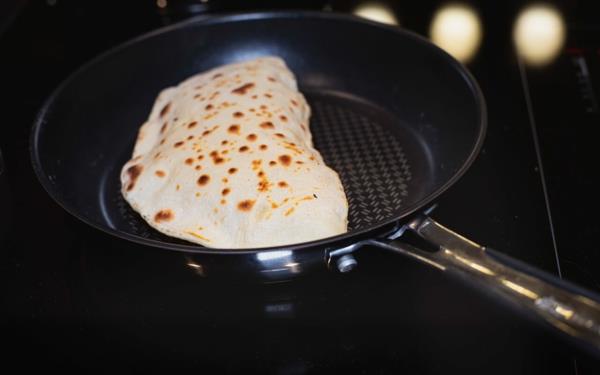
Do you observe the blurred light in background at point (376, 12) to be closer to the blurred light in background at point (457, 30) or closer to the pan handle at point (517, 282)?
the blurred light in background at point (457, 30)

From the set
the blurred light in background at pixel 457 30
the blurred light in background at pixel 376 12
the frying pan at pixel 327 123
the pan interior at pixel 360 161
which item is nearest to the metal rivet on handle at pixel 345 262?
the frying pan at pixel 327 123

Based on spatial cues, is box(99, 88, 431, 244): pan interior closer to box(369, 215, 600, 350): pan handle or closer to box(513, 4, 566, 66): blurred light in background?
box(369, 215, 600, 350): pan handle

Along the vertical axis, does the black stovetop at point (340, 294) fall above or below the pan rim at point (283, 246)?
below

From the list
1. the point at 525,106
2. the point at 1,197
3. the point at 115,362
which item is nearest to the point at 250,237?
the point at 115,362

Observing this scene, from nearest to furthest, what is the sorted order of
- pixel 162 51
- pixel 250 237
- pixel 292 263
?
pixel 292 263 < pixel 250 237 < pixel 162 51

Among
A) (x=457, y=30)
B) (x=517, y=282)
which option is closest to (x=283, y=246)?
(x=517, y=282)

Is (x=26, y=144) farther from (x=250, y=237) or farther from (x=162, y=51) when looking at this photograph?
(x=250, y=237)
